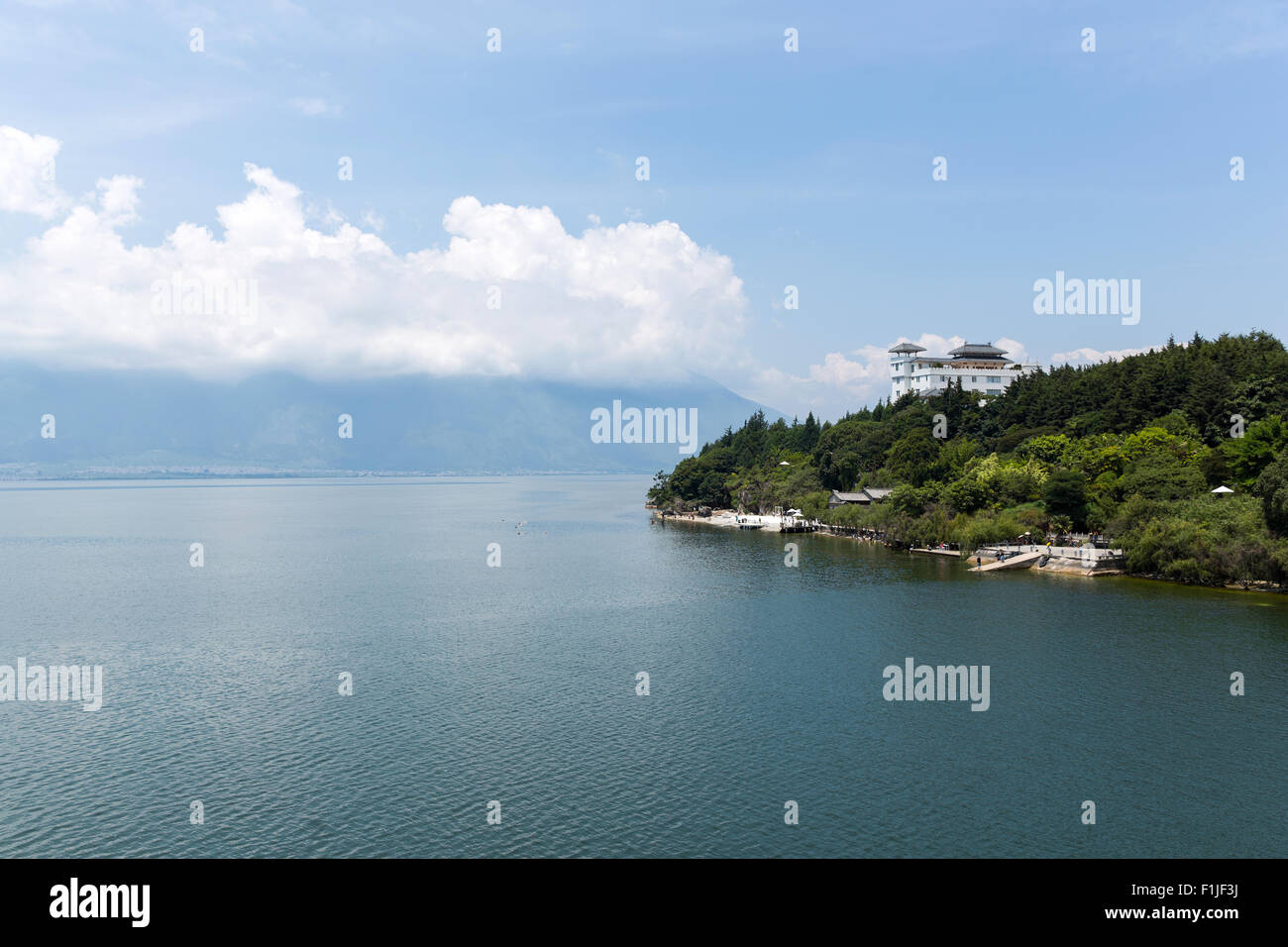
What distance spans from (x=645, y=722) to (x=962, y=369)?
358 feet

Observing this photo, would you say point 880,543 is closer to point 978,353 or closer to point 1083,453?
point 1083,453

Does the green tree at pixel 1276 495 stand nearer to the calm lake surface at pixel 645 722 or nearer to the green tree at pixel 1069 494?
the calm lake surface at pixel 645 722

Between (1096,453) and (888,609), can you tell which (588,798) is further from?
(1096,453)

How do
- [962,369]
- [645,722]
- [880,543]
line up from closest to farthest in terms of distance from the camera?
[645,722] → [880,543] → [962,369]

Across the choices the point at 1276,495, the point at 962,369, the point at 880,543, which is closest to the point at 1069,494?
the point at 1276,495

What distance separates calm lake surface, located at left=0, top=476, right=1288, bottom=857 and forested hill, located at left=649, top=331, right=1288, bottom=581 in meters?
10.00

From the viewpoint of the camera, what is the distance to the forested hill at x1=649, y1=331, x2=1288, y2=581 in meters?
58.9

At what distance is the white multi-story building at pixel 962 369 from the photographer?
123312 mm

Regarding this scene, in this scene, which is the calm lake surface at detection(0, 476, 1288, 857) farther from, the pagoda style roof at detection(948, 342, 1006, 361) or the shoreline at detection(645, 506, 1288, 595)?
the pagoda style roof at detection(948, 342, 1006, 361)

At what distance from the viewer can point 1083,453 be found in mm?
70125

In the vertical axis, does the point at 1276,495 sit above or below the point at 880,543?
above

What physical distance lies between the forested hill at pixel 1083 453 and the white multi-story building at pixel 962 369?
8547mm

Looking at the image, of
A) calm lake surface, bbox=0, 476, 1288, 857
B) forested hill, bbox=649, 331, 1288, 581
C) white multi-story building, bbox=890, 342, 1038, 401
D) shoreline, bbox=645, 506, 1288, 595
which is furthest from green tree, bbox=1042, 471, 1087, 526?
white multi-story building, bbox=890, 342, 1038, 401

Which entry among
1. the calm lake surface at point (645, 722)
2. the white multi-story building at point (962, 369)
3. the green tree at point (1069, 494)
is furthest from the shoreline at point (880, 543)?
the white multi-story building at point (962, 369)
